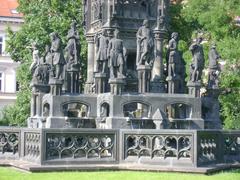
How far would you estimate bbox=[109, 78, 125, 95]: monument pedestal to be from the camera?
17172 mm

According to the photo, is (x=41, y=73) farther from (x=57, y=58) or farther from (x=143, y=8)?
(x=143, y=8)

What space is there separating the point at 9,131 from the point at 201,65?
621 centimetres

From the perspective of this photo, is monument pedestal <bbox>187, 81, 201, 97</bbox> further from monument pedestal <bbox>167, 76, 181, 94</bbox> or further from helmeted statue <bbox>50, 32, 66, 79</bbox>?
helmeted statue <bbox>50, 32, 66, 79</bbox>

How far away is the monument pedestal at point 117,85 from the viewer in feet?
56.3

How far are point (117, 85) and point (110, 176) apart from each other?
465 cm

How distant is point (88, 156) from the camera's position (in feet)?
48.1

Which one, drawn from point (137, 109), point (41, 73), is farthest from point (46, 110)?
point (137, 109)

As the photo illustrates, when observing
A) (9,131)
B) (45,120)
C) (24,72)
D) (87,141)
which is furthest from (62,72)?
(24,72)

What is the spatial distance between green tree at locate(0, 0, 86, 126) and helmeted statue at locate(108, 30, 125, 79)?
15.4m

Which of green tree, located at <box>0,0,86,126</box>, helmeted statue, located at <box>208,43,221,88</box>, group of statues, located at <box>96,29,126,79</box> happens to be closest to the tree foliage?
green tree, located at <box>0,0,86,126</box>

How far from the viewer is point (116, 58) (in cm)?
1788

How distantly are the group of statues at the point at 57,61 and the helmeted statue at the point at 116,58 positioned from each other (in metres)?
1.63

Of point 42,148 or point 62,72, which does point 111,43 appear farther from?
point 42,148

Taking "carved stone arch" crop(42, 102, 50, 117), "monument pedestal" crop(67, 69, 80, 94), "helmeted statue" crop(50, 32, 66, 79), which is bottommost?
"carved stone arch" crop(42, 102, 50, 117)
